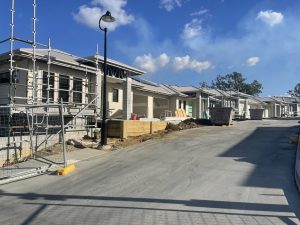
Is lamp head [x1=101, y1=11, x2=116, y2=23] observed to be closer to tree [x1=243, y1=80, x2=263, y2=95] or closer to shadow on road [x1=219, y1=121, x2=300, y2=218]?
shadow on road [x1=219, y1=121, x2=300, y2=218]

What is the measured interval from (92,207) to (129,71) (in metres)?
18.7

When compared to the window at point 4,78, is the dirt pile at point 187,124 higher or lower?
lower

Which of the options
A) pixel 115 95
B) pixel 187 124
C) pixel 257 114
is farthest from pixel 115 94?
pixel 257 114

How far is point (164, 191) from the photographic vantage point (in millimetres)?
8867

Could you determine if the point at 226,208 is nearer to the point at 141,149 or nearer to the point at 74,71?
the point at 141,149

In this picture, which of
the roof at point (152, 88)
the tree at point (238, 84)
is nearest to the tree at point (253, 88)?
the tree at point (238, 84)

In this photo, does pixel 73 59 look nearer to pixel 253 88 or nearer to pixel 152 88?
pixel 152 88

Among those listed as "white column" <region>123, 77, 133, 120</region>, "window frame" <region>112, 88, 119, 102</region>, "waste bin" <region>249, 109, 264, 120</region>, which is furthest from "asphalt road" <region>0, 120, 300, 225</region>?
"waste bin" <region>249, 109, 264, 120</region>

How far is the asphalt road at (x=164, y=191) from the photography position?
7.05m

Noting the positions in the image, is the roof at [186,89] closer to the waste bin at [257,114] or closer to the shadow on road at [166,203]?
the waste bin at [257,114]

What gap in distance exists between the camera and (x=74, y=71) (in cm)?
2019

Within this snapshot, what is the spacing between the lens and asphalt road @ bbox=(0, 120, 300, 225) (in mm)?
7055

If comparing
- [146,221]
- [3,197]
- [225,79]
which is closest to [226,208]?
[146,221]

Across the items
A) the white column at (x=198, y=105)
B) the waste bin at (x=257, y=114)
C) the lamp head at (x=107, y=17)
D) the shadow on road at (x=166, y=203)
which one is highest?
the lamp head at (x=107, y=17)
